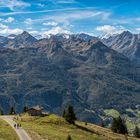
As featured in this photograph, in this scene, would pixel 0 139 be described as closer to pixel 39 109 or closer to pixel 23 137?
pixel 23 137

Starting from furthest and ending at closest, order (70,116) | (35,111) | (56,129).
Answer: (35,111)
(70,116)
(56,129)

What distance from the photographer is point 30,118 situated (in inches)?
5827

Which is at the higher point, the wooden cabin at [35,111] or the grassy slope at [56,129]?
the wooden cabin at [35,111]

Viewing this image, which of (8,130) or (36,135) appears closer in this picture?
(36,135)

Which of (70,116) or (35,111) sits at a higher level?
(35,111)

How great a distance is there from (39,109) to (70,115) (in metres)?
18.8

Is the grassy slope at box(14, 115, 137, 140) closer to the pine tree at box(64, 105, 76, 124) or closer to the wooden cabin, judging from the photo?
the pine tree at box(64, 105, 76, 124)

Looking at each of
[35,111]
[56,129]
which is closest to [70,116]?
[35,111]

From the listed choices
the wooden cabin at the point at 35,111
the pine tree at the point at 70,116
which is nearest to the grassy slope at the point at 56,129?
the pine tree at the point at 70,116

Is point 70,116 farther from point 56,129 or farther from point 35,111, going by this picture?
point 56,129

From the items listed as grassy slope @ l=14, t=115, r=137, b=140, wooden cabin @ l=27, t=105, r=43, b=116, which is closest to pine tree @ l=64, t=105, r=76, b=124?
grassy slope @ l=14, t=115, r=137, b=140

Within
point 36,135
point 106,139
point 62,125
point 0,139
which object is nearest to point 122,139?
point 106,139

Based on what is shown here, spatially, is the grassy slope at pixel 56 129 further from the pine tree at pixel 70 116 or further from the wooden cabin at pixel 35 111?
the wooden cabin at pixel 35 111

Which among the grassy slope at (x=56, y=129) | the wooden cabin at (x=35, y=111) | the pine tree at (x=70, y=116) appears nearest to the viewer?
the grassy slope at (x=56, y=129)
